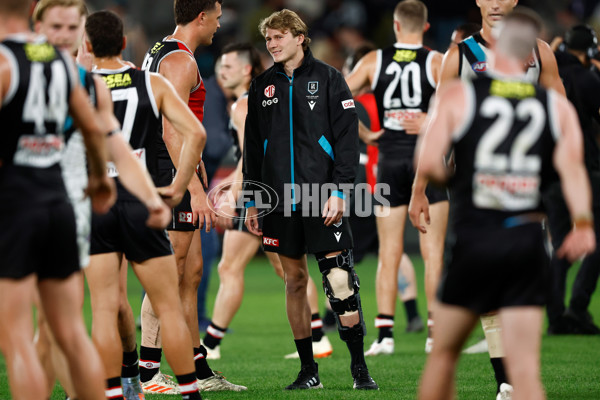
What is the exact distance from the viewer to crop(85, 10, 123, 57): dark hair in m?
5.79

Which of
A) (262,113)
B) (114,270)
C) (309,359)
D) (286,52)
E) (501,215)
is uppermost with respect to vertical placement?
(286,52)

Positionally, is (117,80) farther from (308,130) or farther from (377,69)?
(377,69)

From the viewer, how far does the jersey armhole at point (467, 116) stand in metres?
4.40

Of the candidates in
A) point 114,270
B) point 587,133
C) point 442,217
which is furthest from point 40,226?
point 587,133

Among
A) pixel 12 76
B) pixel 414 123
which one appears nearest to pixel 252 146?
pixel 414 123

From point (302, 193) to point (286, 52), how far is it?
105 centimetres

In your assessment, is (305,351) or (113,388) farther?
(305,351)

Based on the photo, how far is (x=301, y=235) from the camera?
7121mm

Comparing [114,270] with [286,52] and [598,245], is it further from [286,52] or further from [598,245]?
[598,245]

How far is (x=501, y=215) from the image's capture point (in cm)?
443

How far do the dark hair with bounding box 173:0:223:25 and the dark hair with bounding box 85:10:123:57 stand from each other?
1.34 metres

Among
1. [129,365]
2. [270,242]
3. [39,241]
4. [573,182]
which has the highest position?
[573,182]

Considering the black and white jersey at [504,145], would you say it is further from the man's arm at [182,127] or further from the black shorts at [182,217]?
the black shorts at [182,217]

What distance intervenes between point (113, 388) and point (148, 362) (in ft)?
4.31
